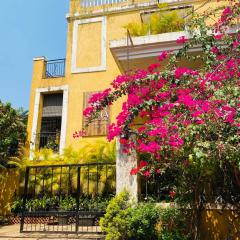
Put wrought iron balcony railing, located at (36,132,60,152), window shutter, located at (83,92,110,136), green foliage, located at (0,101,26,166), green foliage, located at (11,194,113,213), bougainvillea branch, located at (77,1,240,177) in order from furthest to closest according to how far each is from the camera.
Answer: wrought iron balcony railing, located at (36,132,60,152) < window shutter, located at (83,92,110,136) < green foliage, located at (0,101,26,166) < green foliage, located at (11,194,113,213) < bougainvillea branch, located at (77,1,240,177)

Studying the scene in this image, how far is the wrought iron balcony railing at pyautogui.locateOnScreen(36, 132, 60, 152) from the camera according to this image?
49.4 feet

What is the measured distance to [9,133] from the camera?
45.8 ft

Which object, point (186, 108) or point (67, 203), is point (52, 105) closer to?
point (67, 203)

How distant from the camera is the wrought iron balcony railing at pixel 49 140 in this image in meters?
15.1

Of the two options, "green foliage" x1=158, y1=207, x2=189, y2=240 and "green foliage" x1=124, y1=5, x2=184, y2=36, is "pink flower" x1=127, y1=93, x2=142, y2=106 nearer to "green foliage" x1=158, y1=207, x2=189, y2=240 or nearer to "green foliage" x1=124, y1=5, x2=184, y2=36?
"green foliage" x1=158, y1=207, x2=189, y2=240

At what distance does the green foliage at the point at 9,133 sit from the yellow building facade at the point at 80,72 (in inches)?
23.2

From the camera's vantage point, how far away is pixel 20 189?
1297cm

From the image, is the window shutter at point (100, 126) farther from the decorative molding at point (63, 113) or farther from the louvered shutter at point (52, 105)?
the louvered shutter at point (52, 105)

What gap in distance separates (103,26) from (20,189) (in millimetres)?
8797

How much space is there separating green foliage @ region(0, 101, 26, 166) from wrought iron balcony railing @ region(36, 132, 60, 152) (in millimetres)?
750

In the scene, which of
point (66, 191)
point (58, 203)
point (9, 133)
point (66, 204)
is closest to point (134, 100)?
point (66, 204)

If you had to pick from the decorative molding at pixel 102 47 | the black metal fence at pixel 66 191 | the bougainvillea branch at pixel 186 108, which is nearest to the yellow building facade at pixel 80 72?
the decorative molding at pixel 102 47

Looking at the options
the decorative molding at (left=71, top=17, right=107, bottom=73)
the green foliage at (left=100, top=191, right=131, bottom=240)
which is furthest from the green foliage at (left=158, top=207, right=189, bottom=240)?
the decorative molding at (left=71, top=17, right=107, bottom=73)

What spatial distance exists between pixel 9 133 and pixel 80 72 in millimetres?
4453
